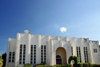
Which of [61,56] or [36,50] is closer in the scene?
[36,50]

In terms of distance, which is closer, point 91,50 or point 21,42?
point 21,42

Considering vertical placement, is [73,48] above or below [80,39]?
below

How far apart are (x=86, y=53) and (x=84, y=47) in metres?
2.26

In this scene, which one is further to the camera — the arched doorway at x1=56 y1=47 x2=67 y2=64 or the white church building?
the arched doorway at x1=56 y1=47 x2=67 y2=64

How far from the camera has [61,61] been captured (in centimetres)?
3369

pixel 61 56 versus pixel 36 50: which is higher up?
pixel 36 50

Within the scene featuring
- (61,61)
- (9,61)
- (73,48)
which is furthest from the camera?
(73,48)

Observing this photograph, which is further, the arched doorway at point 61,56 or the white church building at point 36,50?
the arched doorway at point 61,56

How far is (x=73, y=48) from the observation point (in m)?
36.0

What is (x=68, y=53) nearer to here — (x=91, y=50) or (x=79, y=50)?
(x=79, y=50)

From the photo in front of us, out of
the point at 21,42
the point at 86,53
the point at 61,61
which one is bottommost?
the point at 61,61

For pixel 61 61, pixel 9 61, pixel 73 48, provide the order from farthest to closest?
A: pixel 73 48, pixel 61 61, pixel 9 61

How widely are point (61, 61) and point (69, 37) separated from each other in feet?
29.8

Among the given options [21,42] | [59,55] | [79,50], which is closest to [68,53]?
[59,55]
